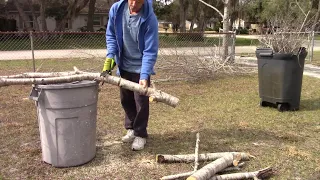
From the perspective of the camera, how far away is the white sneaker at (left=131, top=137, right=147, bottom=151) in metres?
4.38

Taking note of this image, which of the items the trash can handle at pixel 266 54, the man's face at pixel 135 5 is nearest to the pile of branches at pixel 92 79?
the man's face at pixel 135 5

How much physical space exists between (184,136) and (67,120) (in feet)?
6.18

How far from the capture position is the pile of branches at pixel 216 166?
3.43 meters

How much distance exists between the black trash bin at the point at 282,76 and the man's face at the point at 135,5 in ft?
10.9

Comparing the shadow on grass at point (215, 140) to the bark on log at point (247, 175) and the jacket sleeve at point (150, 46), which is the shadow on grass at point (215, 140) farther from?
the jacket sleeve at point (150, 46)

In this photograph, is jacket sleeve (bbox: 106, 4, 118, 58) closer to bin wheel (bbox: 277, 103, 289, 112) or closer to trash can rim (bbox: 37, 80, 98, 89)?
trash can rim (bbox: 37, 80, 98, 89)

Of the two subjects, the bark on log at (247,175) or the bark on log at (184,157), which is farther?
the bark on log at (184,157)

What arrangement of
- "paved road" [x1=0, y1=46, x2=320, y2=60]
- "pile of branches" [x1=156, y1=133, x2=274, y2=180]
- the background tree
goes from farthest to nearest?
the background tree
"paved road" [x1=0, y1=46, x2=320, y2=60]
"pile of branches" [x1=156, y1=133, x2=274, y2=180]

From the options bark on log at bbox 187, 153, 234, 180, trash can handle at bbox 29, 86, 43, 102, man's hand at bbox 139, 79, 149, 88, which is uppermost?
man's hand at bbox 139, 79, 149, 88

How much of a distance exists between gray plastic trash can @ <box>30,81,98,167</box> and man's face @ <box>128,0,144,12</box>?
937mm

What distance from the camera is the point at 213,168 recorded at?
138 inches

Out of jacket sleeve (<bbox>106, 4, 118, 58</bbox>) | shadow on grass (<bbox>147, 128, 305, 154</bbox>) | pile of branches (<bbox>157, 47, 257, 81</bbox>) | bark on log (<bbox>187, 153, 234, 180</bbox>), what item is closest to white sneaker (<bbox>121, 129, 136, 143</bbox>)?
shadow on grass (<bbox>147, 128, 305, 154</bbox>)

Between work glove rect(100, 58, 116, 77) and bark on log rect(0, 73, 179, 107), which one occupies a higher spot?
work glove rect(100, 58, 116, 77)

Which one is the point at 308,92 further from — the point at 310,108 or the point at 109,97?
the point at 109,97
